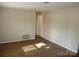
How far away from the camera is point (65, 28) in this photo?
2707mm

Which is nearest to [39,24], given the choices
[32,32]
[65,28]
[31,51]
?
[32,32]

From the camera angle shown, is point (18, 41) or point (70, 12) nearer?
point (70, 12)

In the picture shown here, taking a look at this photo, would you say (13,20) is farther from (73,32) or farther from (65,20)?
(73,32)

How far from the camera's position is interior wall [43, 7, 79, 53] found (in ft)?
7.58

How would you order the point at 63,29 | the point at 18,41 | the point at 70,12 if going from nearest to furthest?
the point at 70,12 < the point at 63,29 < the point at 18,41

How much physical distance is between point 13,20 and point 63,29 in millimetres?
1692

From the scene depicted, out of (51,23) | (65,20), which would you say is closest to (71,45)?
(65,20)

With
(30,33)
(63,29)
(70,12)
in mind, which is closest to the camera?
(70,12)

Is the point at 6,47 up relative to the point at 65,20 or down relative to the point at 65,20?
down

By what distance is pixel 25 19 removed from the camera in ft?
10.5

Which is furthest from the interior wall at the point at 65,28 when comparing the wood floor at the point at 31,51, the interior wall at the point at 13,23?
the interior wall at the point at 13,23

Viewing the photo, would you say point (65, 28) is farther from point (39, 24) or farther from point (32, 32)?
point (39, 24)

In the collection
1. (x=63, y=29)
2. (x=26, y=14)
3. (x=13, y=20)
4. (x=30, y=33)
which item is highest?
(x=26, y=14)

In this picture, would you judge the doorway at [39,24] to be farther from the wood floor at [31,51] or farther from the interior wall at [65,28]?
the wood floor at [31,51]
